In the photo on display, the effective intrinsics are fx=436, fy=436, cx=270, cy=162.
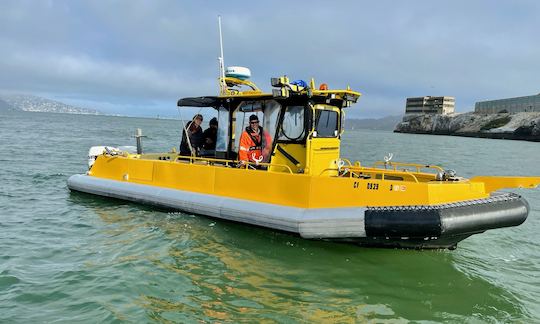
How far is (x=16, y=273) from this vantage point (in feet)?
18.1

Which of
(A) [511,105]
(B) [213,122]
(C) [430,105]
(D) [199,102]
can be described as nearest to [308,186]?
(B) [213,122]

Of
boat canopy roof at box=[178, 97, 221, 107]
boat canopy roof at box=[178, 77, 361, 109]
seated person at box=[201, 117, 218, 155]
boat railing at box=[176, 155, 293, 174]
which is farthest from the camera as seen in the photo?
seated person at box=[201, 117, 218, 155]

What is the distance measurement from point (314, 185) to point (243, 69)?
125 inches

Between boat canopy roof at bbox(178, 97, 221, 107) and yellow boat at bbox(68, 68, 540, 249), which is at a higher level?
boat canopy roof at bbox(178, 97, 221, 107)

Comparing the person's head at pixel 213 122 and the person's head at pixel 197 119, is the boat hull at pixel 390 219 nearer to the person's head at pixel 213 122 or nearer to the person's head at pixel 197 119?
the person's head at pixel 213 122

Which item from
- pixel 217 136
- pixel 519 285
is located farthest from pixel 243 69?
pixel 519 285

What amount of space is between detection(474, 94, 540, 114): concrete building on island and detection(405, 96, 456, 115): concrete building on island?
18.6 meters

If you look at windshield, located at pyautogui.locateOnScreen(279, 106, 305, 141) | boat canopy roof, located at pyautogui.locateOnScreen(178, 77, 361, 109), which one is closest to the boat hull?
windshield, located at pyautogui.locateOnScreen(279, 106, 305, 141)

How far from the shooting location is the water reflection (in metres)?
4.86

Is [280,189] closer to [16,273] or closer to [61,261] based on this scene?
[61,261]

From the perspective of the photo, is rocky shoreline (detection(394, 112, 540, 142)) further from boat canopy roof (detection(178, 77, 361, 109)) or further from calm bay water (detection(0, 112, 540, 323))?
calm bay water (detection(0, 112, 540, 323))

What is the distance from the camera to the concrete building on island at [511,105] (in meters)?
88.2

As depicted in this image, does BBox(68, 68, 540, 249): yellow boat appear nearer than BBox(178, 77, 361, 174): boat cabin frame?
Yes

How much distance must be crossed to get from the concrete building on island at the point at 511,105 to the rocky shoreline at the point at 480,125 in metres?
4.47
